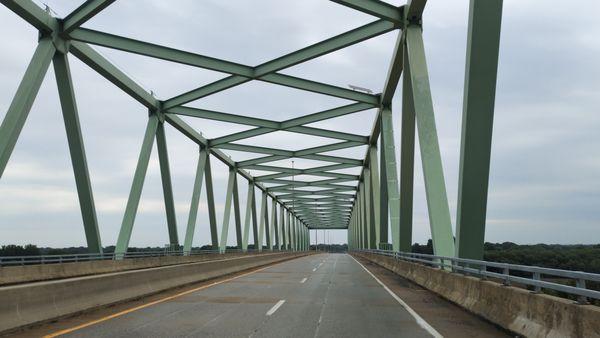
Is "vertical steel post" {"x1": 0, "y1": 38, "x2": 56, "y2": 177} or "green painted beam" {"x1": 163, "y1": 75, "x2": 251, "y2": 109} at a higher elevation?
"green painted beam" {"x1": 163, "y1": 75, "x2": 251, "y2": 109}

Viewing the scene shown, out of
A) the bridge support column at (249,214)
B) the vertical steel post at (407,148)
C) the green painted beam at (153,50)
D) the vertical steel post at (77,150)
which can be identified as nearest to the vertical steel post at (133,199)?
the vertical steel post at (77,150)

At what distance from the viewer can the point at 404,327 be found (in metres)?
8.36

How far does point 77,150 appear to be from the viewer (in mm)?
24094

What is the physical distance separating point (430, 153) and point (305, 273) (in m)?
9.02

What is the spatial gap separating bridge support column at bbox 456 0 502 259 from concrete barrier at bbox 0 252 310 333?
807cm

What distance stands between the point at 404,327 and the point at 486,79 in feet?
21.3

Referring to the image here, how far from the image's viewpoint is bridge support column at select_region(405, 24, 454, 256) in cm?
1727

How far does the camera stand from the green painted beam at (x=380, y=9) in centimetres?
2028

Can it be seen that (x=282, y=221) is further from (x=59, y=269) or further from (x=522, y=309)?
(x=522, y=309)

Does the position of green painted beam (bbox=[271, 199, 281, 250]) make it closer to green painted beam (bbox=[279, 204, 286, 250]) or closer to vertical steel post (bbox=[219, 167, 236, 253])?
green painted beam (bbox=[279, 204, 286, 250])

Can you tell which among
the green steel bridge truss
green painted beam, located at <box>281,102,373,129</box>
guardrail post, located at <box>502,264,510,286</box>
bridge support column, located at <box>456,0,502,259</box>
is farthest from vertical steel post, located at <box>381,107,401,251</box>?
guardrail post, located at <box>502,264,510,286</box>

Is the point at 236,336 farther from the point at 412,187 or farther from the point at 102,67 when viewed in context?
the point at 102,67

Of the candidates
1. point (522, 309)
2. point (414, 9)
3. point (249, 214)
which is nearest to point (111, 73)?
point (414, 9)

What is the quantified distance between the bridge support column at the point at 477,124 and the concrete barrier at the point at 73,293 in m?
8.07
